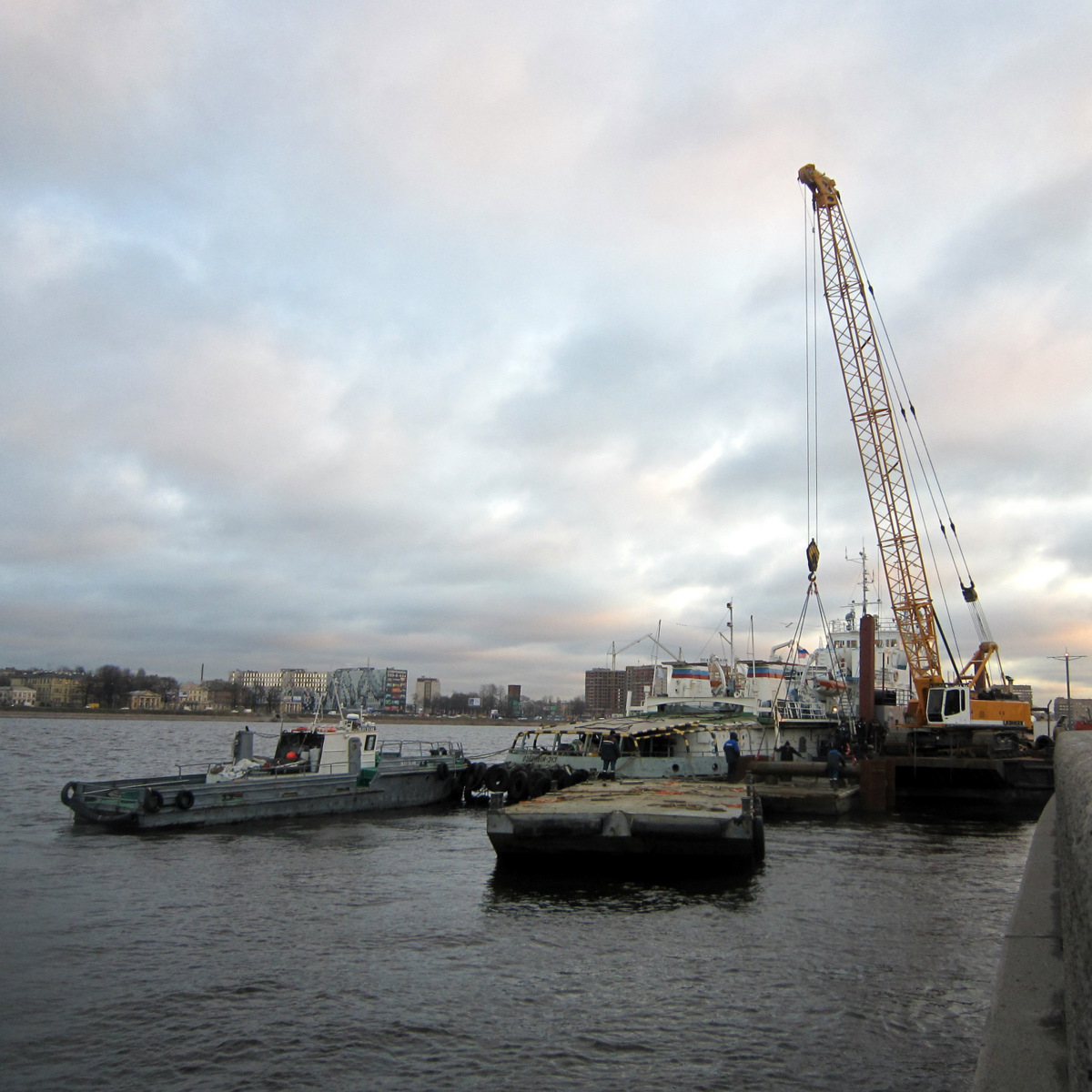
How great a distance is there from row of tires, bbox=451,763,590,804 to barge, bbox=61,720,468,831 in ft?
10.0

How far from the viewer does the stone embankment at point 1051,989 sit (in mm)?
4484

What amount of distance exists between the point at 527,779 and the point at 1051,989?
2514 centimetres

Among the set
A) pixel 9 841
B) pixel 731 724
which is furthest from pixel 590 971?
pixel 731 724

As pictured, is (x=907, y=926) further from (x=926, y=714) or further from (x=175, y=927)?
(x=926, y=714)

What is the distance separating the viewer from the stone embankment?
4484mm

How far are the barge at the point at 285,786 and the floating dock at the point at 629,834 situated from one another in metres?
11.6

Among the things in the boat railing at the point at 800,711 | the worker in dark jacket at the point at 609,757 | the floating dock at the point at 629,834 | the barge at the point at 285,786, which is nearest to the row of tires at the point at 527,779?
the worker in dark jacket at the point at 609,757

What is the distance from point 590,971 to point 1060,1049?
7811 mm

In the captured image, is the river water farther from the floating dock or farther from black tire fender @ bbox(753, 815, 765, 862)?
the floating dock

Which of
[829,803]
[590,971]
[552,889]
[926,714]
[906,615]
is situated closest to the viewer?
[590,971]

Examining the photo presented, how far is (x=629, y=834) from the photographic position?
19.3 metres

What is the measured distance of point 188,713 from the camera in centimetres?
18288

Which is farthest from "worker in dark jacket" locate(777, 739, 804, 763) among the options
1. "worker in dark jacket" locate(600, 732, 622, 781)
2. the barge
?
the barge

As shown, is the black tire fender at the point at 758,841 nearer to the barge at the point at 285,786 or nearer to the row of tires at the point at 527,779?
the row of tires at the point at 527,779
